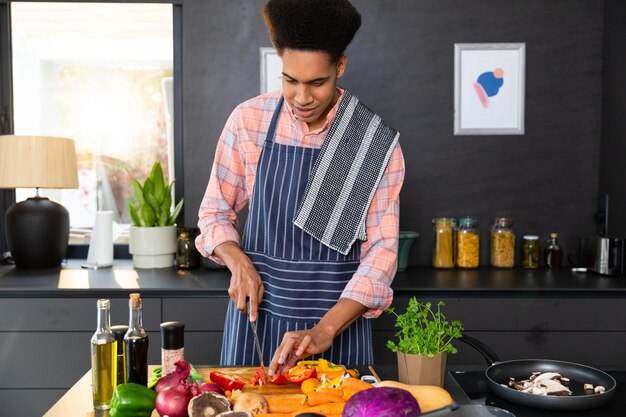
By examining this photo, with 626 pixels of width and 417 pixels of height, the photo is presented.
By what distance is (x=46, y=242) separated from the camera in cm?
314

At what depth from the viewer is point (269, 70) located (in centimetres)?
330

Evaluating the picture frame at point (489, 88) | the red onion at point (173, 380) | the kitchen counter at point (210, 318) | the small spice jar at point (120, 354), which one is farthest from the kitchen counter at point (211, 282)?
the red onion at point (173, 380)

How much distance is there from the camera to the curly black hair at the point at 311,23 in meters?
1.62

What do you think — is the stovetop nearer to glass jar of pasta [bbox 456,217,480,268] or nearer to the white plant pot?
glass jar of pasta [bbox 456,217,480,268]

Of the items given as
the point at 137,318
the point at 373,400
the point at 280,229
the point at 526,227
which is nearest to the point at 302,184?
the point at 280,229

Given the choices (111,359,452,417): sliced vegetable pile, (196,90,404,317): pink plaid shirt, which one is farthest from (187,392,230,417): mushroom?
(196,90,404,317): pink plaid shirt

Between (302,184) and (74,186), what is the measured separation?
163 centimetres

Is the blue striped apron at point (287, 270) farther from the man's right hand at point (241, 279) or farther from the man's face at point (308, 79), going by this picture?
the man's face at point (308, 79)

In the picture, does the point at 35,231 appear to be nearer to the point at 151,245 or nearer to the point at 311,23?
the point at 151,245

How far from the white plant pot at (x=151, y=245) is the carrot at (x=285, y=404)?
1995 mm

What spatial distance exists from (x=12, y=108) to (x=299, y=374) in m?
2.73

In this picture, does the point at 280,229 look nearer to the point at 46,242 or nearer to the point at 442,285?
the point at 442,285

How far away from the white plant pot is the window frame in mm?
289

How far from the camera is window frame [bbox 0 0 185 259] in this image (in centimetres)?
344
